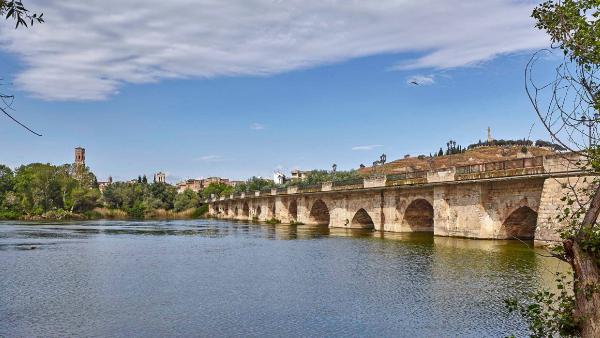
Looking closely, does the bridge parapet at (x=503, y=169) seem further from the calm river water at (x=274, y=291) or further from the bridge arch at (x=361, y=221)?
the bridge arch at (x=361, y=221)

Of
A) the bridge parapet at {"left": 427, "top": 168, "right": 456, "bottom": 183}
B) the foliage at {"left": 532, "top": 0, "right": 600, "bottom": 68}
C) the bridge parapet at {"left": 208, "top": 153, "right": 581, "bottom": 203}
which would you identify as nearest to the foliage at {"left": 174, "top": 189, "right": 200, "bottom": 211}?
the bridge parapet at {"left": 208, "top": 153, "right": 581, "bottom": 203}

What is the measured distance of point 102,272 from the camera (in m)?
20.6

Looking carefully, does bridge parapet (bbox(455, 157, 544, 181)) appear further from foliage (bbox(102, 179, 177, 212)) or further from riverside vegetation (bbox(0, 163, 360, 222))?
foliage (bbox(102, 179, 177, 212))

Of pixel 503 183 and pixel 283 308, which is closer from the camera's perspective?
pixel 283 308

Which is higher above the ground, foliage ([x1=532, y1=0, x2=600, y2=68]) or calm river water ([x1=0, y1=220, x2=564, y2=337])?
foliage ([x1=532, y1=0, x2=600, y2=68])

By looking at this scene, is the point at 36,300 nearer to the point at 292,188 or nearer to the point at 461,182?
the point at 461,182

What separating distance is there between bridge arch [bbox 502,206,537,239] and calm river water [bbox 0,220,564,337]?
1.65 metres

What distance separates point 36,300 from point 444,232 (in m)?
22.9

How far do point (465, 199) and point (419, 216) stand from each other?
8143 millimetres

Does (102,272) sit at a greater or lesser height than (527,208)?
lesser

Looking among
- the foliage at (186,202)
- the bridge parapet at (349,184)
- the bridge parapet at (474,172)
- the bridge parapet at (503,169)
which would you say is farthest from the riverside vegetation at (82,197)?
the bridge parapet at (503,169)

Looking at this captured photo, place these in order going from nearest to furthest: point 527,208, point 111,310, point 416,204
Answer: point 111,310
point 527,208
point 416,204

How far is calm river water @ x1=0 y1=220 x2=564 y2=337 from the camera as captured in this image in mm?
12039

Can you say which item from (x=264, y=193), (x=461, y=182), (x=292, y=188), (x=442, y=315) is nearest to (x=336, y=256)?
(x=461, y=182)
